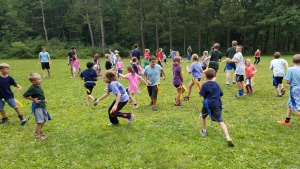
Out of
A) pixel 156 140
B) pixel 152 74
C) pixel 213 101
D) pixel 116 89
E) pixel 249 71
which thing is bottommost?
pixel 156 140

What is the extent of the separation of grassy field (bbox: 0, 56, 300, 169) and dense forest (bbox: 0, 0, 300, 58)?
1385 inches

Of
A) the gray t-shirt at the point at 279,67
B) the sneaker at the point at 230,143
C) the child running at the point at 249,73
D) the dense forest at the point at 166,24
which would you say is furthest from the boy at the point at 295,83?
the dense forest at the point at 166,24

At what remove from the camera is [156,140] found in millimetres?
5840

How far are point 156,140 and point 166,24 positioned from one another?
4500cm

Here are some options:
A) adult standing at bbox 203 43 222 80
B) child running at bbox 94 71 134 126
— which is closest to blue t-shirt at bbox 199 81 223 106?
child running at bbox 94 71 134 126

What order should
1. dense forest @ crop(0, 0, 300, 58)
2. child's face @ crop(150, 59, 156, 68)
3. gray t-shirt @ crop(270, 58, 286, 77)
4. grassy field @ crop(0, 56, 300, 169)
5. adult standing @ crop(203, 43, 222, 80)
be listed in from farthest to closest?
1. dense forest @ crop(0, 0, 300, 58)
2. adult standing @ crop(203, 43, 222, 80)
3. gray t-shirt @ crop(270, 58, 286, 77)
4. child's face @ crop(150, 59, 156, 68)
5. grassy field @ crop(0, 56, 300, 169)

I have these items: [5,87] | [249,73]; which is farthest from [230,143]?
[5,87]

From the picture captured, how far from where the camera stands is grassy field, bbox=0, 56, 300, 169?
492cm

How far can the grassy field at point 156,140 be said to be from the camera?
4918 millimetres

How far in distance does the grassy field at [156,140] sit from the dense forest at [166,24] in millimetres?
35188

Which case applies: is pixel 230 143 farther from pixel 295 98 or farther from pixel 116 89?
pixel 116 89

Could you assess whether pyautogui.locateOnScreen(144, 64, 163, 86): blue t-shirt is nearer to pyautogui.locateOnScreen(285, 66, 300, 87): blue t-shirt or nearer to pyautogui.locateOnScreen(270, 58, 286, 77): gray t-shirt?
pyautogui.locateOnScreen(285, 66, 300, 87): blue t-shirt

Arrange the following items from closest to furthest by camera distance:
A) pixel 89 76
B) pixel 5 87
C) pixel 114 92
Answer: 1. pixel 114 92
2. pixel 5 87
3. pixel 89 76

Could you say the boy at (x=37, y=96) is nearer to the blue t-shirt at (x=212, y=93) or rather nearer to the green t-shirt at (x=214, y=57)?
the blue t-shirt at (x=212, y=93)
